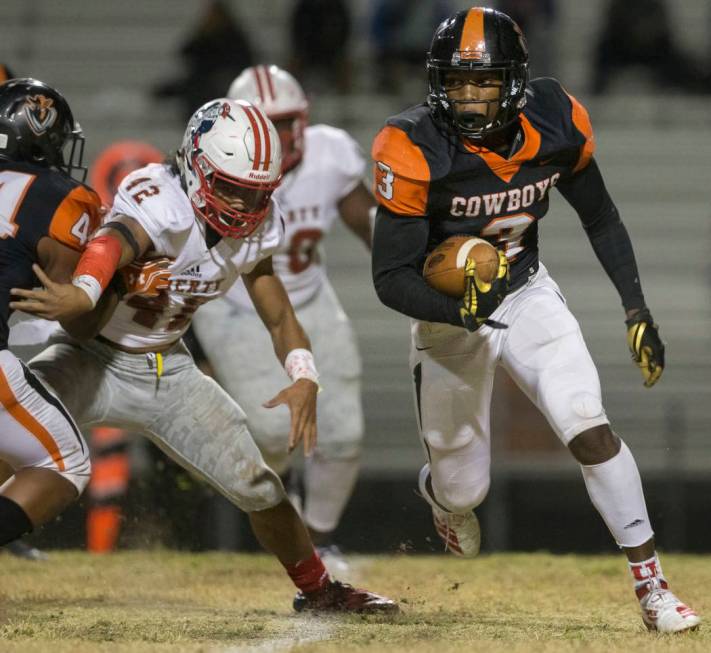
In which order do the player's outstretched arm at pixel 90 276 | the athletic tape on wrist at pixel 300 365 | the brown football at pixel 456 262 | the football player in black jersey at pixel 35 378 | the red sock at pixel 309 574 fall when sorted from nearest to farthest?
the player's outstretched arm at pixel 90 276, the football player in black jersey at pixel 35 378, the brown football at pixel 456 262, the athletic tape on wrist at pixel 300 365, the red sock at pixel 309 574

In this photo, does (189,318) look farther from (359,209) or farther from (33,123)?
(359,209)

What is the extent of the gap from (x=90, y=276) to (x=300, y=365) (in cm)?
74

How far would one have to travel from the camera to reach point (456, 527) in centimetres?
493

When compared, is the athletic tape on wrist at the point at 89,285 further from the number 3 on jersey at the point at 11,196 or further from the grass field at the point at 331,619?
the grass field at the point at 331,619

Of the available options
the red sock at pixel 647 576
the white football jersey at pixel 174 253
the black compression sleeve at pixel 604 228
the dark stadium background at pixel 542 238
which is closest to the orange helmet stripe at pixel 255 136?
the white football jersey at pixel 174 253

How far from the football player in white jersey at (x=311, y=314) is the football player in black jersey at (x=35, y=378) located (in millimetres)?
1900

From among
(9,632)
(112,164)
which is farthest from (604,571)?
(112,164)

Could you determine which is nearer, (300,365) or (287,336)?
(300,365)

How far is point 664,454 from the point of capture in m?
9.59

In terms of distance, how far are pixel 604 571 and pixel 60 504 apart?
8.61ft

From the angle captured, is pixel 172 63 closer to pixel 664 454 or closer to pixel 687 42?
pixel 687 42

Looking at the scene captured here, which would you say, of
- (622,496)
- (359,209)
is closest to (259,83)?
(359,209)

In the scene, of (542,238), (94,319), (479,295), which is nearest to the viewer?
(479,295)

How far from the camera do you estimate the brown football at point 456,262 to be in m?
4.05
